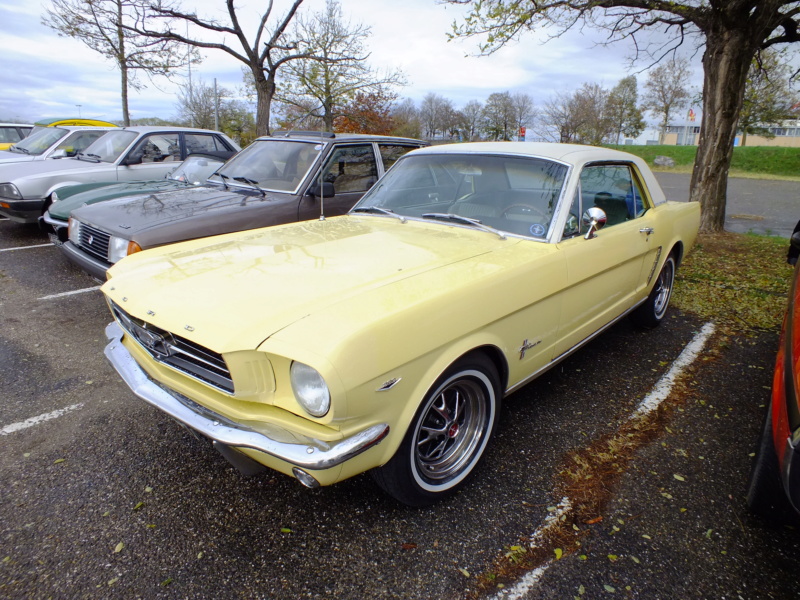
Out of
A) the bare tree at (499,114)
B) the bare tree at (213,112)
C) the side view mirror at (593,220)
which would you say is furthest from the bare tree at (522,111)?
the side view mirror at (593,220)

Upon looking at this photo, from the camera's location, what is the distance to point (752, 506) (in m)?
2.27

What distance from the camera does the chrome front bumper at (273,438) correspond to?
177 centimetres

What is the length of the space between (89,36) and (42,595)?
16.6 m

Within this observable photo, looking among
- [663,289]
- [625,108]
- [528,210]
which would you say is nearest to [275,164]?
[528,210]

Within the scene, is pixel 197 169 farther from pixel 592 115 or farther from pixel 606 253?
pixel 592 115

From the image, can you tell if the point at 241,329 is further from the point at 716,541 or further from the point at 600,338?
the point at 600,338

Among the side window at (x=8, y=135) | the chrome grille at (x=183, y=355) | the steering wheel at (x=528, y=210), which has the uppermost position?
the side window at (x=8, y=135)

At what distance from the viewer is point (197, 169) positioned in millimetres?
6406

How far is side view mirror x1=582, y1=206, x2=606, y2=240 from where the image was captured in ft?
9.61

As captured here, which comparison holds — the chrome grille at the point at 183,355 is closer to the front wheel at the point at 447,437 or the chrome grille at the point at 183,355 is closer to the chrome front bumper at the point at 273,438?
the chrome front bumper at the point at 273,438

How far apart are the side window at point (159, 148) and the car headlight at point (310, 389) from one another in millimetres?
7232

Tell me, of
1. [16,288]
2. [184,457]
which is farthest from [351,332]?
[16,288]

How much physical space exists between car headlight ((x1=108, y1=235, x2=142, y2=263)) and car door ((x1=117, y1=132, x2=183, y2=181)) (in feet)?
13.1

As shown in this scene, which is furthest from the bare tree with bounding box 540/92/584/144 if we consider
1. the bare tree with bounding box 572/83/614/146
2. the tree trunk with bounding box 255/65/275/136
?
the tree trunk with bounding box 255/65/275/136
